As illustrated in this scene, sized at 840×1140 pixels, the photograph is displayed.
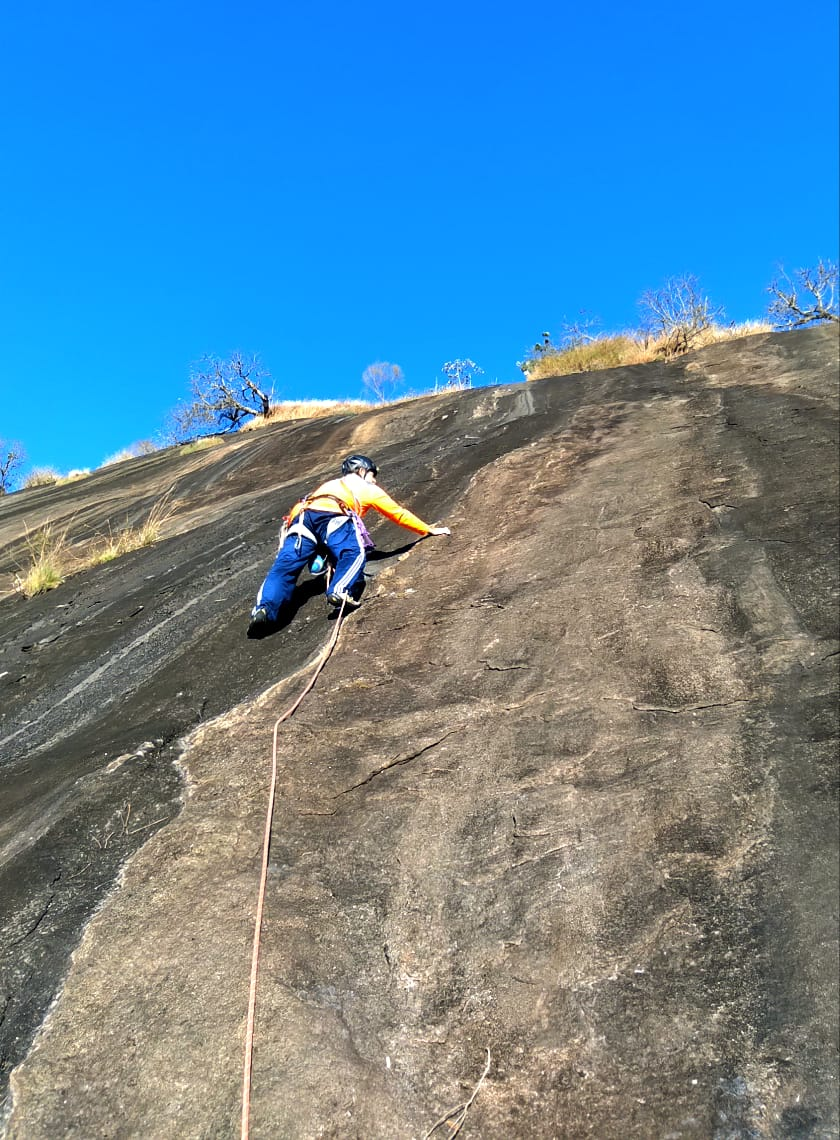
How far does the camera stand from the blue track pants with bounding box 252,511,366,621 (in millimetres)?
5406

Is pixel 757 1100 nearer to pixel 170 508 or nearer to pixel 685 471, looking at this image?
pixel 685 471

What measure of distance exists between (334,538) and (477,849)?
11.0 ft

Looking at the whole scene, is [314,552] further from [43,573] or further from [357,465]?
[43,573]

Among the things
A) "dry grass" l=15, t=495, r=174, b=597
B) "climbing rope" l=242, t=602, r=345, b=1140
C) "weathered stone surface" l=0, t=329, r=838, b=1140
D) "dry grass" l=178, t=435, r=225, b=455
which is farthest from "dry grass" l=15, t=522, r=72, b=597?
"dry grass" l=178, t=435, r=225, b=455

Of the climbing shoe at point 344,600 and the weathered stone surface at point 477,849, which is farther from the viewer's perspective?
the climbing shoe at point 344,600

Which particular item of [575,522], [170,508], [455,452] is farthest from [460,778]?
[170,508]

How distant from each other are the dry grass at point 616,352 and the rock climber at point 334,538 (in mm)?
7586

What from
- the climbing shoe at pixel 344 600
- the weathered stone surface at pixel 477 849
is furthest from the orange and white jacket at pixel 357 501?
the climbing shoe at pixel 344 600

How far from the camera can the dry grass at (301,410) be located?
18.1 metres

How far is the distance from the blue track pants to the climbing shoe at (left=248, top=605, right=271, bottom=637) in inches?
1.6

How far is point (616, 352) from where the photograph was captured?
46.9 feet

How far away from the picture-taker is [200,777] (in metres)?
3.61

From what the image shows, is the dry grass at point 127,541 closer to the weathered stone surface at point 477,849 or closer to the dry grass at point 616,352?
the weathered stone surface at point 477,849

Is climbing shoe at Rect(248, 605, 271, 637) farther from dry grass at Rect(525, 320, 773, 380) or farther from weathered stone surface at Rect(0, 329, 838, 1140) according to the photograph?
dry grass at Rect(525, 320, 773, 380)
